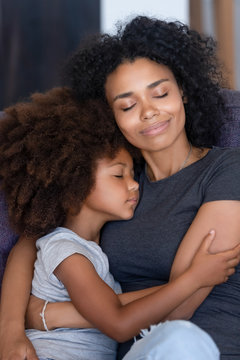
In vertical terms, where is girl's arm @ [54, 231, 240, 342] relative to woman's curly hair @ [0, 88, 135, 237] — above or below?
below

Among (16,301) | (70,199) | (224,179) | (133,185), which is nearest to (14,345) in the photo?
(16,301)

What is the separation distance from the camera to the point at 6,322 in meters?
1.46

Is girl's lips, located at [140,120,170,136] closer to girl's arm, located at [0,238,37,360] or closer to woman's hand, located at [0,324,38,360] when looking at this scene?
girl's arm, located at [0,238,37,360]

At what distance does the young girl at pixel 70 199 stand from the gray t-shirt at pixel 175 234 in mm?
41

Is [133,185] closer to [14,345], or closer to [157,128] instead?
[157,128]

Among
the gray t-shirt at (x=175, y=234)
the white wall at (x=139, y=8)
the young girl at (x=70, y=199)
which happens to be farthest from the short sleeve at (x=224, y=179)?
the white wall at (x=139, y=8)

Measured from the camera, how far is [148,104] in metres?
1.53

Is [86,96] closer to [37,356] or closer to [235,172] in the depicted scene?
[235,172]

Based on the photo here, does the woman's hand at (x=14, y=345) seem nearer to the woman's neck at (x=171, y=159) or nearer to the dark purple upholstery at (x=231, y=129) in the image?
the woman's neck at (x=171, y=159)

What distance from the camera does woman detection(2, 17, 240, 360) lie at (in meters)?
1.36

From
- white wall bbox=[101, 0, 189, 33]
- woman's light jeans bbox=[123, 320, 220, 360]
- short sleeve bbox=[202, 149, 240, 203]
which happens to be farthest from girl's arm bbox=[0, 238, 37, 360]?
white wall bbox=[101, 0, 189, 33]

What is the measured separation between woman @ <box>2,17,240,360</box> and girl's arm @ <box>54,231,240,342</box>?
0.04 metres

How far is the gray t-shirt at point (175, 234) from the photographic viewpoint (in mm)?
1365

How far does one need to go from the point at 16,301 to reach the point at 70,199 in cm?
30
